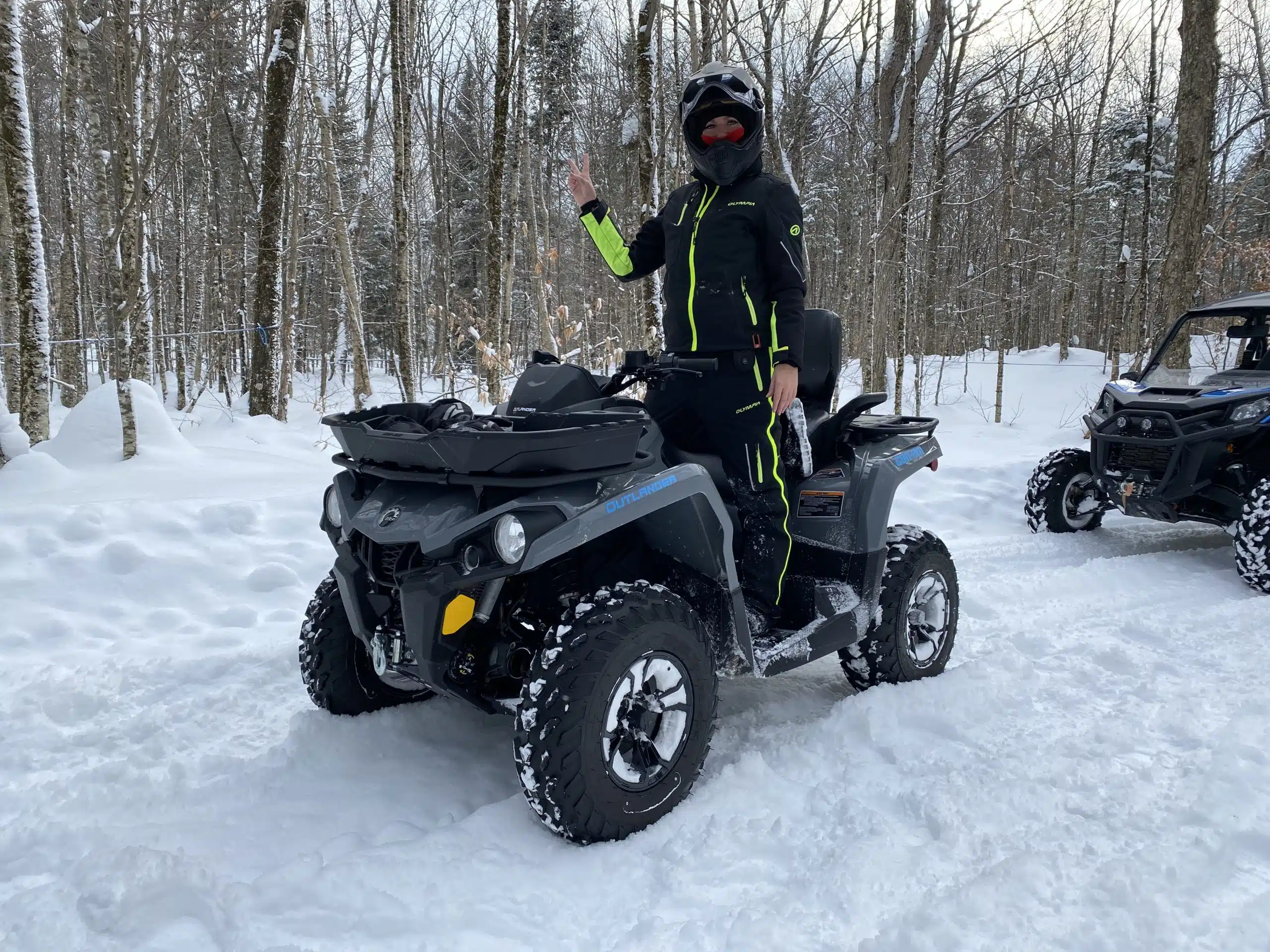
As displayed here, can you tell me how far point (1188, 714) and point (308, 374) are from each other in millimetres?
33646

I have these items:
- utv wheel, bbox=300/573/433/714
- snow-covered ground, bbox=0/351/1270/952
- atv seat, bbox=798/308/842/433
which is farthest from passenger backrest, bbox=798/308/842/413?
utv wheel, bbox=300/573/433/714

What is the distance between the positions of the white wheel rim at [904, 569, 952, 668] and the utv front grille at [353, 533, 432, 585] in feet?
7.06

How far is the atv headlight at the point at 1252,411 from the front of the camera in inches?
207

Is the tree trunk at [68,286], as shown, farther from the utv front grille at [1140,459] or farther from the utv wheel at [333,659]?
the utv front grille at [1140,459]

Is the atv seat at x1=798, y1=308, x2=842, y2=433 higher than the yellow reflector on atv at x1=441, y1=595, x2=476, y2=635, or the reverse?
the atv seat at x1=798, y1=308, x2=842, y2=433

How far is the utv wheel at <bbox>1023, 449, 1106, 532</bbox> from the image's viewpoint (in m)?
6.22

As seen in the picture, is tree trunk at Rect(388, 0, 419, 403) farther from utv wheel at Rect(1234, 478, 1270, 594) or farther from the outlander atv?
utv wheel at Rect(1234, 478, 1270, 594)

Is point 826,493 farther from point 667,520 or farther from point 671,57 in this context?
point 671,57

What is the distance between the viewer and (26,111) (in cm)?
679

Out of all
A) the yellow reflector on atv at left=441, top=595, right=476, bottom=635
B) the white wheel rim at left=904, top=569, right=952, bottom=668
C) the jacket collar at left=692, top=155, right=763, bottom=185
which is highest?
the jacket collar at left=692, top=155, right=763, bottom=185

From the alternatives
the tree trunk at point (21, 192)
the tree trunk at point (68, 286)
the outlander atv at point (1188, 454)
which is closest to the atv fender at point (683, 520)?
the outlander atv at point (1188, 454)

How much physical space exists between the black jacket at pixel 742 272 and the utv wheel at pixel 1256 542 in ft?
11.9

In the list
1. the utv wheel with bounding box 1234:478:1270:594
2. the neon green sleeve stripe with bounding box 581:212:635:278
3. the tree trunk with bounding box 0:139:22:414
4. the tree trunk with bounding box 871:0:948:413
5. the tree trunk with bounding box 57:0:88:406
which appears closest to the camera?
the neon green sleeve stripe with bounding box 581:212:635:278

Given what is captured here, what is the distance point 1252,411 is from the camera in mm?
5297
